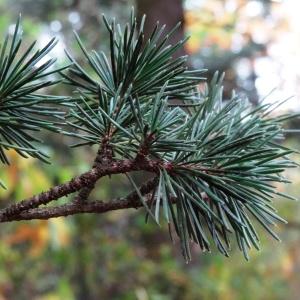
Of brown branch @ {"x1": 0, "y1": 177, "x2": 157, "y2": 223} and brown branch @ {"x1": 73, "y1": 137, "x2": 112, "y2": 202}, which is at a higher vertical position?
brown branch @ {"x1": 73, "y1": 137, "x2": 112, "y2": 202}

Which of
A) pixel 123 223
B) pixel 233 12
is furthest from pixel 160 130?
pixel 233 12

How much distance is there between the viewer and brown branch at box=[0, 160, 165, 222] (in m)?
0.38

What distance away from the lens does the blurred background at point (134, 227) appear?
77.2 inches

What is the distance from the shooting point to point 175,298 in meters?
2.13

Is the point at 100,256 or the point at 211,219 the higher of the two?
the point at 211,219

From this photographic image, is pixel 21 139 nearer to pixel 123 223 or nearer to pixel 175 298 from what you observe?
pixel 175 298

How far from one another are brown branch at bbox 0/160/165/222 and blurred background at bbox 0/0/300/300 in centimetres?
115

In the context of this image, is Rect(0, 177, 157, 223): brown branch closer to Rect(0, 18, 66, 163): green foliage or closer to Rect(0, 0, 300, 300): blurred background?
Rect(0, 18, 66, 163): green foliage

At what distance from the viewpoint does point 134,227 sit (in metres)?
2.47

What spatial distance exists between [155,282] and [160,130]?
1.79 m

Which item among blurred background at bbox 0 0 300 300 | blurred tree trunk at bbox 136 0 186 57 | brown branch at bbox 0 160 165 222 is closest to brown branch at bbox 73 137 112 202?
brown branch at bbox 0 160 165 222

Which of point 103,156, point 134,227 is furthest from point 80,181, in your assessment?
point 134,227

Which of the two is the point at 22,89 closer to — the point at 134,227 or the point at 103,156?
the point at 103,156

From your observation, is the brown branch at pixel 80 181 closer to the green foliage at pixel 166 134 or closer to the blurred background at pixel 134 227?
the green foliage at pixel 166 134
